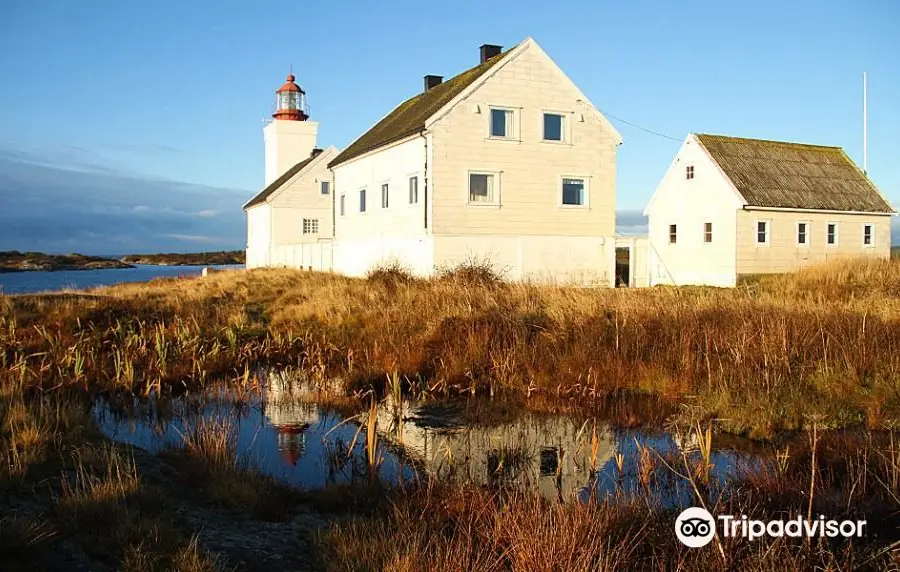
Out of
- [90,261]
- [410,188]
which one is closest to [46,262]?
[90,261]

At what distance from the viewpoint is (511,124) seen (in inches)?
1052

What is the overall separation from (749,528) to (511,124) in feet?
75.8

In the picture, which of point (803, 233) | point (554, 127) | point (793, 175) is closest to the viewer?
point (554, 127)

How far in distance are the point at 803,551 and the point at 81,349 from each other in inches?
482

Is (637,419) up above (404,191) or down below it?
below

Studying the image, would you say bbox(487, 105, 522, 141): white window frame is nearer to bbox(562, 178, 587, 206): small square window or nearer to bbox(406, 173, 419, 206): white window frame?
bbox(562, 178, 587, 206): small square window

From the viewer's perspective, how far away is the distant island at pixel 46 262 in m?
80.2

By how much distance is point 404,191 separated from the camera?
27391mm

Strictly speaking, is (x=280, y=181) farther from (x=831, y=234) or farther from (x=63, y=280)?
(x=831, y=234)

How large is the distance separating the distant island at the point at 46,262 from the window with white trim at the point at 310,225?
50169mm

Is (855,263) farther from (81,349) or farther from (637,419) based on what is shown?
(81,349)

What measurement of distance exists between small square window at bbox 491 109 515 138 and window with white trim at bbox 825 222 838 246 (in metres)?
15.4

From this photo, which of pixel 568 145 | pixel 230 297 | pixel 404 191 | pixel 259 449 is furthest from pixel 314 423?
pixel 568 145

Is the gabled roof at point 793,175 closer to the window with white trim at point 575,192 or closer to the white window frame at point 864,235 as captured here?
the white window frame at point 864,235
